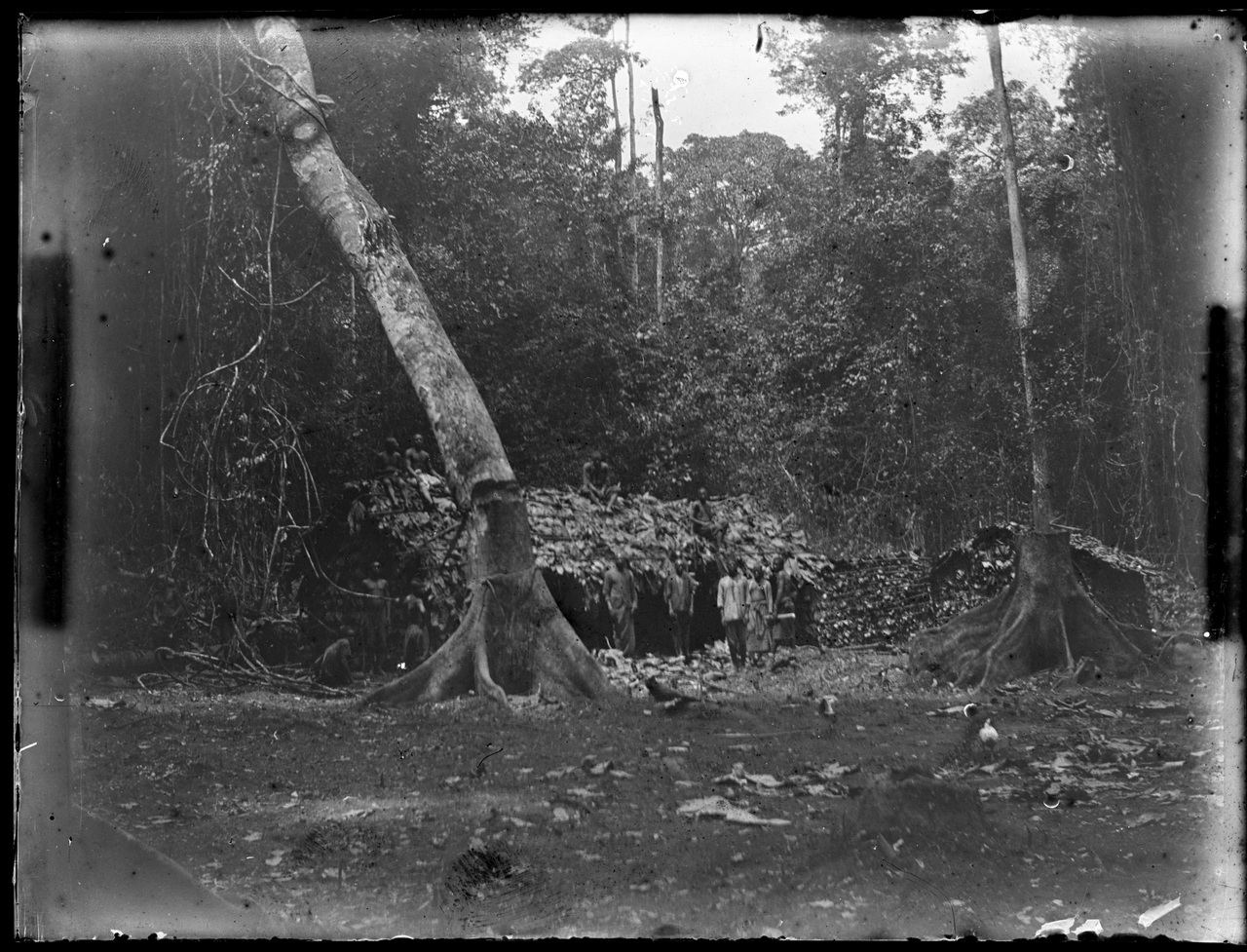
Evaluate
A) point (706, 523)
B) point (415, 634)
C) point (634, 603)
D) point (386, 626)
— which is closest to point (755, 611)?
point (706, 523)

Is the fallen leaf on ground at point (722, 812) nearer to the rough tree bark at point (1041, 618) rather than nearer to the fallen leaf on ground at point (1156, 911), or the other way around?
the rough tree bark at point (1041, 618)

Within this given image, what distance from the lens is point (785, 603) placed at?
458cm

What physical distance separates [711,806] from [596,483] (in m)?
1.68

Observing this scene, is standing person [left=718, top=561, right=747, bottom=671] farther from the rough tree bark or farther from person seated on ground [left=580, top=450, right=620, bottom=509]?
the rough tree bark

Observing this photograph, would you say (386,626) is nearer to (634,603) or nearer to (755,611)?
(634,603)

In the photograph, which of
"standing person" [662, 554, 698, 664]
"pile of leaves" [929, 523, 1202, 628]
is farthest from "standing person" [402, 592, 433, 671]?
"pile of leaves" [929, 523, 1202, 628]

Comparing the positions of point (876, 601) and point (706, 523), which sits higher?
point (706, 523)

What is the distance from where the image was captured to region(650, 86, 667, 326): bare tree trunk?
4.61m

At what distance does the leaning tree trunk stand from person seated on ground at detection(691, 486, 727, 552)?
833mm

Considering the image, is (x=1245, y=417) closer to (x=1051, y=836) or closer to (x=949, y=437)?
(x=949, y=437)

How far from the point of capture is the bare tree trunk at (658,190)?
4.61 metres

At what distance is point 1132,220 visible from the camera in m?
4.72

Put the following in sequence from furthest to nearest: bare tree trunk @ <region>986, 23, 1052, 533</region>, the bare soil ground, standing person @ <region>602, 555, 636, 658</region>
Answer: bare tree trunk @ <region>986, 23, 1052, 533</region> < standing person @ <region>602, 555, 636, 658</region> < the bare soil ground

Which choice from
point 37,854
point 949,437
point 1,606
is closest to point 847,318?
point 949,437
